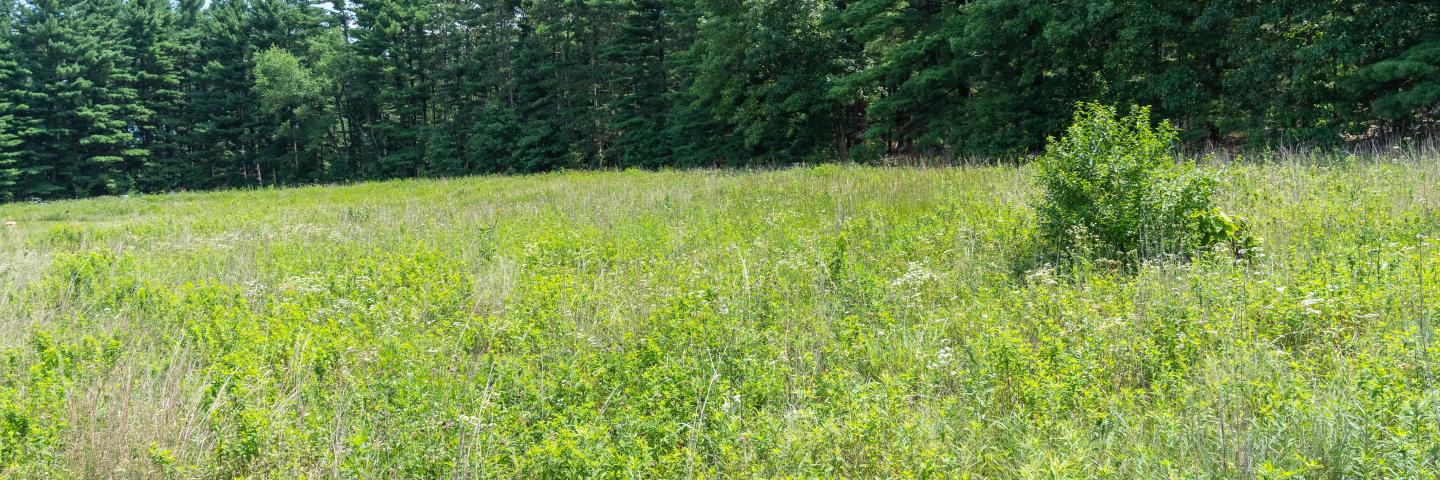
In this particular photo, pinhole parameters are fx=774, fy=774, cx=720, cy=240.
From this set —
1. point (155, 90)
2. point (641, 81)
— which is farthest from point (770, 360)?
point (155, 90)

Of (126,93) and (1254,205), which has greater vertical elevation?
(126,93)

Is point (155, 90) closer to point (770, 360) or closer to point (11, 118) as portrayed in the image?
point (11, 118)

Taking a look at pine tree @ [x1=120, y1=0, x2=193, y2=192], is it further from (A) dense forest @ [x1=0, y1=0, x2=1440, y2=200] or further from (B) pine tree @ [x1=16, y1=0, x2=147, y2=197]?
(B) pine tree @ [x1=16, y1=0, x2=147, y2=197]

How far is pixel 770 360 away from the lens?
12.6 feet

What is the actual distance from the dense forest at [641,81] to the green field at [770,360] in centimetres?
919

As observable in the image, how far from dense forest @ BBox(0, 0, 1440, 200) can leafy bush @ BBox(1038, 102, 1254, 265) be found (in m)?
10.1

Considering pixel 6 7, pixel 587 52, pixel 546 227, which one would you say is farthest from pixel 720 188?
pixel 6 7

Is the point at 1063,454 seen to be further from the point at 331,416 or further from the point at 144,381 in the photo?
the point at 144,381

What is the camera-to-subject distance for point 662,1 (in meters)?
34.8

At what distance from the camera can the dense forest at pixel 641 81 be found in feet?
48.0

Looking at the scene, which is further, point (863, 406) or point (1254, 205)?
point (1254, 205)

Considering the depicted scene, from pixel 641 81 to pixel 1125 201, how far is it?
3193cm

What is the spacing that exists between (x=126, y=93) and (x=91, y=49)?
116 inches

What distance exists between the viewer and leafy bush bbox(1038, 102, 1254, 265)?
5.32 metres
